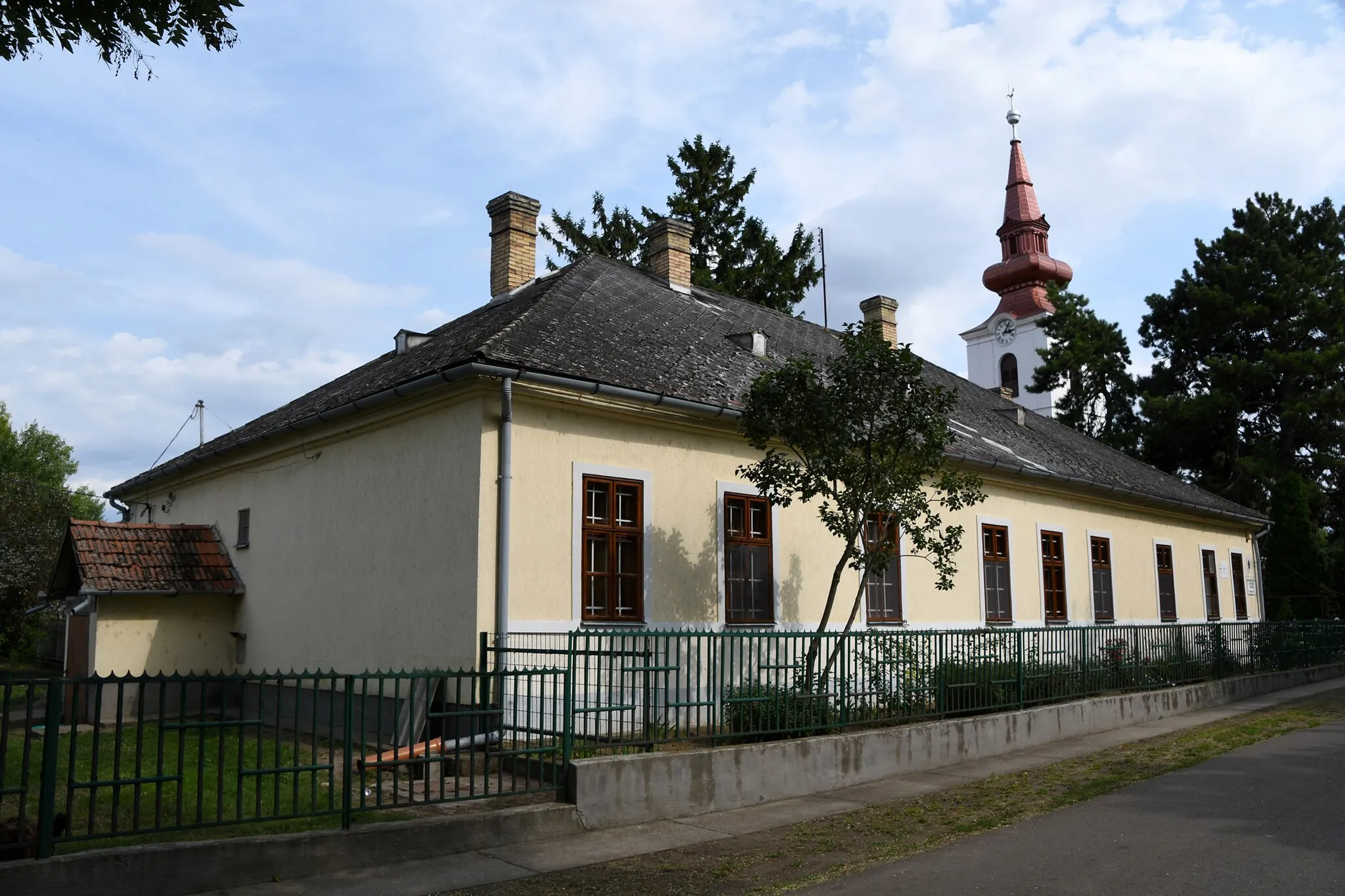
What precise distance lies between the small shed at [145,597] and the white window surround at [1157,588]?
17.7 m

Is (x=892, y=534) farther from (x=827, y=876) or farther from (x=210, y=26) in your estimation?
(x=210, y=26)

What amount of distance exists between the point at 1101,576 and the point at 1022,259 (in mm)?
37826

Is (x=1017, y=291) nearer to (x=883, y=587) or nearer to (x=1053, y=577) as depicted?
(x=1053, y=577)

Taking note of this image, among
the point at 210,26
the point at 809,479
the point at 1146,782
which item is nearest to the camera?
the point at 210,26

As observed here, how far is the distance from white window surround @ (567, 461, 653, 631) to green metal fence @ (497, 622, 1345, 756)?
41 centimetres

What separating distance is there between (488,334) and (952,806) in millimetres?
7300

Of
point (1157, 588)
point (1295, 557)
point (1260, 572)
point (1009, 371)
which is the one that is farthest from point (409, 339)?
point (1009, 371)

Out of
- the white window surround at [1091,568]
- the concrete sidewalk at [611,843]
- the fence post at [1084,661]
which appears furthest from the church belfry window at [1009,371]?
the concrete sidewalk at [611,843]

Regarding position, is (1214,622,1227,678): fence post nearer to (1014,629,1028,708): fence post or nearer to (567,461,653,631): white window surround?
(1014,629,1028,708): fence post

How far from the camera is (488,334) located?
41.3 feet

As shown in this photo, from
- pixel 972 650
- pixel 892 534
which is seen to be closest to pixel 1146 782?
pixel 972 650

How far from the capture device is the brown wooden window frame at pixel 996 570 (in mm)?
17312

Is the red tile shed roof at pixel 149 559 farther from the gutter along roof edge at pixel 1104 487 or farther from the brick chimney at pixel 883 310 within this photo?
the brick chimney at pixel 883 310

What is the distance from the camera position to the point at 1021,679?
42.0ft
